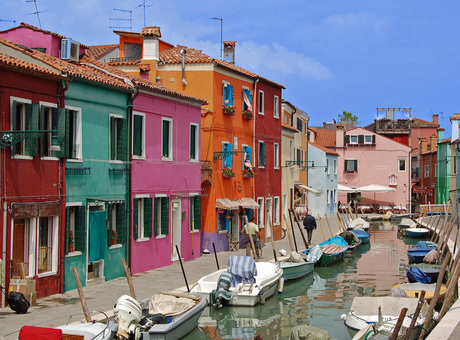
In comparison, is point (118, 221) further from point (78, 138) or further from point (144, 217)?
point (78, 138)

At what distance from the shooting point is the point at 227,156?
30.0m

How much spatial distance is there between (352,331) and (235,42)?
22872 mm

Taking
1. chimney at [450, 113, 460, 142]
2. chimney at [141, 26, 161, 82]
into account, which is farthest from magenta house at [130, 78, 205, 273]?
chimney at [450, 113, 460, 142]

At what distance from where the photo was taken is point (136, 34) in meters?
30.0

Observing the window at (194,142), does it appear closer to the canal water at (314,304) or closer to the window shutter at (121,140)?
the window shutter at (121,140)

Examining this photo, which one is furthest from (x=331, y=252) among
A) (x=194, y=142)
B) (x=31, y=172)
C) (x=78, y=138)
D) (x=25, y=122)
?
(x=25, y=122)

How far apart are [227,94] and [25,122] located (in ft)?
48.4

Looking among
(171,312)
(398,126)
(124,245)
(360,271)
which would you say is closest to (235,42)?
(360,271)

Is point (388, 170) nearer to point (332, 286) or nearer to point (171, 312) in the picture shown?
point (332, 286)

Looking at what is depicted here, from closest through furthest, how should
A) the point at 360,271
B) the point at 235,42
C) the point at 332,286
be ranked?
the point at 332,286, the point at 360,271, the point at 235,42

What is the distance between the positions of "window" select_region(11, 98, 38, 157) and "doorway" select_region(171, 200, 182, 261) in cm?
913

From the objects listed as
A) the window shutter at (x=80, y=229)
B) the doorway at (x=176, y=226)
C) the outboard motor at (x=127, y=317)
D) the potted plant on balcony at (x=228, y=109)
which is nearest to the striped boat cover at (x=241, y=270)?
the window shutter at (x=80, y=229)

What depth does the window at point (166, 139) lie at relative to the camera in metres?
24.4

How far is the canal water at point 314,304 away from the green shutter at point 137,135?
6494mm
